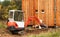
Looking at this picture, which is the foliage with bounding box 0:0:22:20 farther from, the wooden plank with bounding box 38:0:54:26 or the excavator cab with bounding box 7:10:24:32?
the excavator cab with bounding box 7:10:24:32

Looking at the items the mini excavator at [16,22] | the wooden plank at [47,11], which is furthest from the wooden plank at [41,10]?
the mini excavator at [16,22]

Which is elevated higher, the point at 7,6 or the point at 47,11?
the point at 7,6

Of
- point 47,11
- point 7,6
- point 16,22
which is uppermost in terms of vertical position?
point 7,6

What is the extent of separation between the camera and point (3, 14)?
107 ft

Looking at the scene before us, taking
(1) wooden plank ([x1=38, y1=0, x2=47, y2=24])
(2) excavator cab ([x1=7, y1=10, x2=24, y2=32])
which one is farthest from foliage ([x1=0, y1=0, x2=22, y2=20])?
(2) excavator cab ([x1=7, y1=10, x2=24, y2=32])

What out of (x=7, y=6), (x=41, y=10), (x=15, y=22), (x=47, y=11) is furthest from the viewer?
(x=7, y=6)

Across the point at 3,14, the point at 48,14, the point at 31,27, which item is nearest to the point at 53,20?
the point at 48,14

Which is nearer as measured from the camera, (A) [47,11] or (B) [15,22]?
(B) [15,22]

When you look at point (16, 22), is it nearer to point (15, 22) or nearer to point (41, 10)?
point (15, 22)

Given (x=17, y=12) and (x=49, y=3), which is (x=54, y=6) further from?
(x=17, y=12)

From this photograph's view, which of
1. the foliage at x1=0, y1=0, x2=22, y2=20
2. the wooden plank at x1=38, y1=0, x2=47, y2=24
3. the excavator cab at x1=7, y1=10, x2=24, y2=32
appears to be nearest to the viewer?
the excavator cab at x1=7, y1=10, x2=24, y2=32

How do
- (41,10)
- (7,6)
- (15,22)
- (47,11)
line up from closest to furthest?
(15,22)
(47,11)
(41,10)
(7,6)

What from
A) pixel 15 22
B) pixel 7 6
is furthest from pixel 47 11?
pixel 7 6

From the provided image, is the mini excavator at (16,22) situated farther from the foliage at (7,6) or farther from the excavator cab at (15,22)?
the foliage at (7,6)
